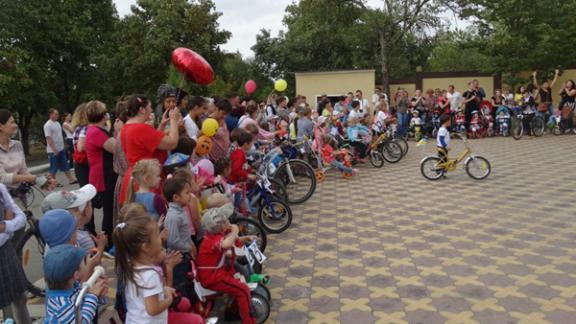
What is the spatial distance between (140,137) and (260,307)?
1.86 m

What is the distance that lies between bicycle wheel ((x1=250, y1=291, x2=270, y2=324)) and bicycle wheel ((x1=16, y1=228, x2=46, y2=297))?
6.77 feet

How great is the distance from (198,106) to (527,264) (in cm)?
423

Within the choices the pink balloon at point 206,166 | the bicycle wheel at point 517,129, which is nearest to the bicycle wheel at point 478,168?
the pink balloon at point 206,166

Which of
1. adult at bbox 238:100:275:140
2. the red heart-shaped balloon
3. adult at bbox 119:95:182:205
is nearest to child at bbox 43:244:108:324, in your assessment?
adult at bbox 119:95:182:205

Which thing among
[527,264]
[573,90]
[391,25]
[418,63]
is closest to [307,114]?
[527,264]

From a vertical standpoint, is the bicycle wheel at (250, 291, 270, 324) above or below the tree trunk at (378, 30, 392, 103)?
below

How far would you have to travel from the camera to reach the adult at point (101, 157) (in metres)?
5.22

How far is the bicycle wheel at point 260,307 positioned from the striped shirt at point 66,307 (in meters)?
1.64

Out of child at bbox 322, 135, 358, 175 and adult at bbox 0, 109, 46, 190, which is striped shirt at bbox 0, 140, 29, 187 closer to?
adult at bbox 0, 109, 46, 190

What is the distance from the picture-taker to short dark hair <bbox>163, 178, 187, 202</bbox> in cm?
372

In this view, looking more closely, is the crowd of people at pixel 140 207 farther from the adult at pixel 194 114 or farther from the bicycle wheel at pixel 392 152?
the bicycle wheel at pixel 392 152

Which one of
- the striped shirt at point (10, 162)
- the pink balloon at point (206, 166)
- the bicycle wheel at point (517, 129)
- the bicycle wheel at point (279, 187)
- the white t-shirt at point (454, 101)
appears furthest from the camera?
the white t-shirt at point (454, 101)

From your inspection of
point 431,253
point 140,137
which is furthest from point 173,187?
point 431,253

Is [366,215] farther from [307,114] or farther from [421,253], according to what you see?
[307,114]
